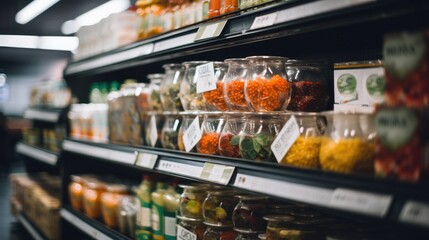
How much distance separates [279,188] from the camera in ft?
4.36

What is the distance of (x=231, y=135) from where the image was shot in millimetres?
1725

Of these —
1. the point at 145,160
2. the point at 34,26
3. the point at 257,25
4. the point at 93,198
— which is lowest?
the point at 93,198

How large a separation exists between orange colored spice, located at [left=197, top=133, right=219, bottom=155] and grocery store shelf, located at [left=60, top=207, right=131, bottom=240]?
85 cm

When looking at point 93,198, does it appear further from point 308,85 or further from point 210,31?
point 308,85

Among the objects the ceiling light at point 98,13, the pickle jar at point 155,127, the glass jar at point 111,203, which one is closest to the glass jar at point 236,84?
the pickle jar at point 155,127

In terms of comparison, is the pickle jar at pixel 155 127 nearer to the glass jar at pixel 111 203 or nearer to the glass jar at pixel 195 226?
the glass jar at pixel 195 226

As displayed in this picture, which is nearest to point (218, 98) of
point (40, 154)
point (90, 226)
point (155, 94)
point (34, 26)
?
point (155, 94)

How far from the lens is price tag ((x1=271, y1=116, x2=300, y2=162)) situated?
143cm

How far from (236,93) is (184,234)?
1.94 feet

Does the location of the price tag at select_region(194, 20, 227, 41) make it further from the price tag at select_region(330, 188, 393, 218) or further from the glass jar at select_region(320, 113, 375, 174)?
the price tag at select_region(330, 188, 393, 218)

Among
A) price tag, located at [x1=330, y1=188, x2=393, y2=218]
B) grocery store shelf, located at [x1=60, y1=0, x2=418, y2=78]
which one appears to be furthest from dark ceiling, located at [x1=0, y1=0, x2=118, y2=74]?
price tag, located at [x1=330, y1=188, x2=393, y2=218]

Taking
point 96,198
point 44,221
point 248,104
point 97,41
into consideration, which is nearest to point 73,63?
point 97,41

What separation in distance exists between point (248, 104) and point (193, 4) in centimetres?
66

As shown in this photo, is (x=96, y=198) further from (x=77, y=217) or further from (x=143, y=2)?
(x=143, y=2)
